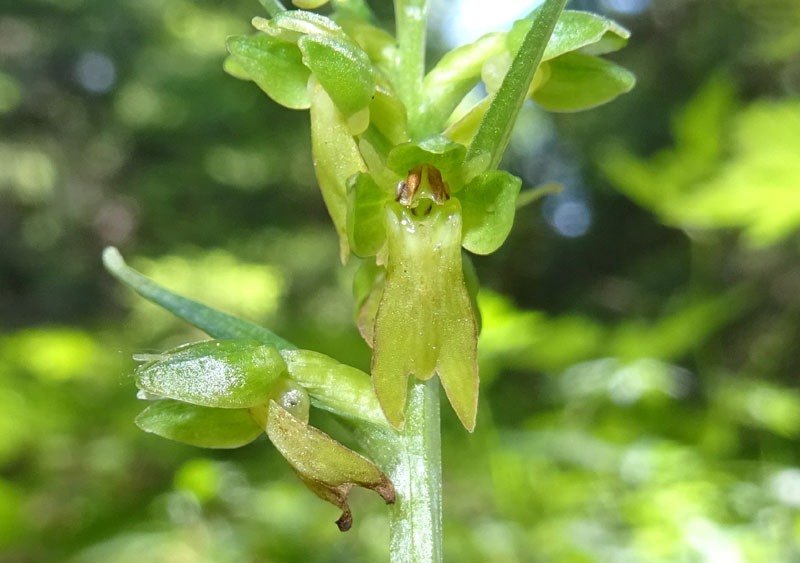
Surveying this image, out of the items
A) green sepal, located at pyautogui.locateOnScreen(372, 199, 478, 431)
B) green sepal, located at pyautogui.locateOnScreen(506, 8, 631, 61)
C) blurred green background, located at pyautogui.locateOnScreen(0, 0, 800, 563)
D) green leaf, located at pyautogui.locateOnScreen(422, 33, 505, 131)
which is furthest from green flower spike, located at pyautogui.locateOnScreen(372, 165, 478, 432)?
blurred green background, located at pyautogui.locateOnScreen(0, 0, 800, 563)

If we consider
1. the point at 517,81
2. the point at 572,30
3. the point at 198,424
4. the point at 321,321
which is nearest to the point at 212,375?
the point at 198,424

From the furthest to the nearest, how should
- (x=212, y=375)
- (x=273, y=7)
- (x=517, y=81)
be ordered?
1. (x=273, y=7)
2. (x=212, y=375)
3. (x=517, y=81)

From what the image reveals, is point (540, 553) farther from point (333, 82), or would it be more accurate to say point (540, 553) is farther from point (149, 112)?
point (149, 112)

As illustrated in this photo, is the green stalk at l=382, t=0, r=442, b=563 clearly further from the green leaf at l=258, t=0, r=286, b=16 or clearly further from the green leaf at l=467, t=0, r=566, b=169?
the green leaf at l=258, t=0, r=286, b=16

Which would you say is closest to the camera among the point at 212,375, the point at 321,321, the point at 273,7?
the point at 212,375

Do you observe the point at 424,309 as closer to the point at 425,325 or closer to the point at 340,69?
the point at 425,325

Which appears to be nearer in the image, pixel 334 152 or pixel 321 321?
pixel 334 152

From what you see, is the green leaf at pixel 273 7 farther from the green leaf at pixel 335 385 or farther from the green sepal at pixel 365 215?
the green leaf at pixel 335 385
